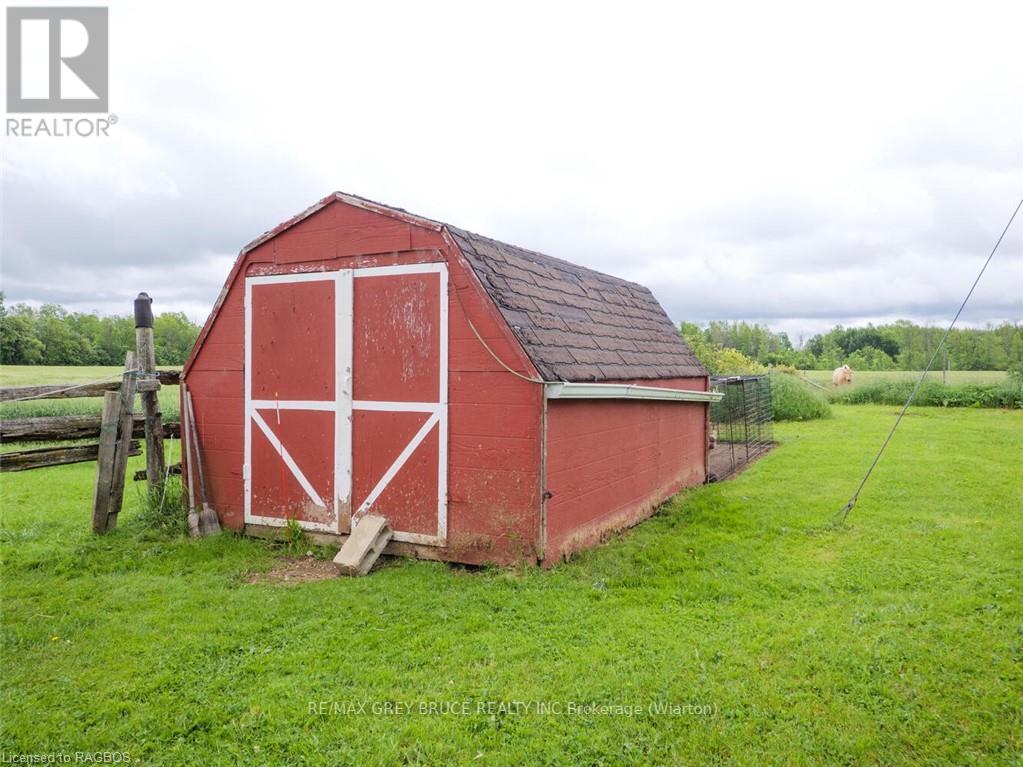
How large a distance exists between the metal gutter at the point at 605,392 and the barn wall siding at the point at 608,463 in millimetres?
109

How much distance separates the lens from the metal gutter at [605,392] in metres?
6.15

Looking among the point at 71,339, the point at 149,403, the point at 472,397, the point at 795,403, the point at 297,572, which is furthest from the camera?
the point at 71,339

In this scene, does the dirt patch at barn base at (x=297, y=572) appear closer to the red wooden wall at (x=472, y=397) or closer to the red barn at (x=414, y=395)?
the red barn at (x=414, y=395)

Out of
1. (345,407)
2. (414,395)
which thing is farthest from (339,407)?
(414,395)

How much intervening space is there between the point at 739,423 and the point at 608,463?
8.60m

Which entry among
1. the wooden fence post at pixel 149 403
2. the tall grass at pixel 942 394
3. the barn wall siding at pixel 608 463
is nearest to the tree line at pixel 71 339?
the wooden fence post at pixel 149 403

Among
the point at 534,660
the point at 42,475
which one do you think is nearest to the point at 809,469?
the point at 534,660

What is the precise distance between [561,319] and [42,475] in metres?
12.0

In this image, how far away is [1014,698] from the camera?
3914 mm

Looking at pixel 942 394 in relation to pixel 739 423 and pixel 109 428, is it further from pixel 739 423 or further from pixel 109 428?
pixel 109 428

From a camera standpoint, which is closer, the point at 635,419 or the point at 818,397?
the point at 635,419

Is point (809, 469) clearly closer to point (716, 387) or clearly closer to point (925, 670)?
point (716, 387)

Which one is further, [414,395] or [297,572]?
[414,395]

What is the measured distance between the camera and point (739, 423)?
15070 millimetres
